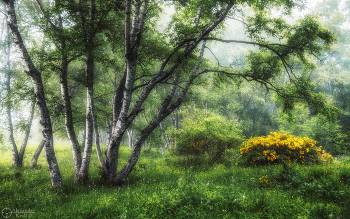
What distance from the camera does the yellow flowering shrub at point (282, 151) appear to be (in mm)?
8453

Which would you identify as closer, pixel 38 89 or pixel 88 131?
pixel 38 89

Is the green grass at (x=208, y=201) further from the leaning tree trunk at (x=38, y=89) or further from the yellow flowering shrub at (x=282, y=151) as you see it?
the yellow flowering shrub at (x=282, y=151)

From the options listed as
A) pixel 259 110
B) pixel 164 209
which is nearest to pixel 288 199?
pixel 164 209

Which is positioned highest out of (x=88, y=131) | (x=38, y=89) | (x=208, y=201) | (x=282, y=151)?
Answer: (x=38, y=89)

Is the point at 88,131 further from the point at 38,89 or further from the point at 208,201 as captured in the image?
the point at 208,201

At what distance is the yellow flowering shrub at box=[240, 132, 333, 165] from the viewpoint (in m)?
8.45

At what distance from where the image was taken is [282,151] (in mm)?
8984

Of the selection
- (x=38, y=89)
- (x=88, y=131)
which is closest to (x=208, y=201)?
(x=88, y=131)

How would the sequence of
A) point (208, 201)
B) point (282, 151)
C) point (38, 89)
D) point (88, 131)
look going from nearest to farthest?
point (208, 201)
point (38, 89)
point (88, 131)
point (282, 151)

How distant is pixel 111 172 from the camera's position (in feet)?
20.5

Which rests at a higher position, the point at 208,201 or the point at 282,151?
the point at 282,151

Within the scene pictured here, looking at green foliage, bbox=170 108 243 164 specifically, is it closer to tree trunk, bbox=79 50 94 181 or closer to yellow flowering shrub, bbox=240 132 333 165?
yellow flowering shrub, bbox=240 132 333 165

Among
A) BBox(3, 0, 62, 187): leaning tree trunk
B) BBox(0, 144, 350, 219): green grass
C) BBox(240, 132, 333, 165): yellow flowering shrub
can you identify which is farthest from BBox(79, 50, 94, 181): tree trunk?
BBox(240, 132, 333, 165): yellow flowering shrub

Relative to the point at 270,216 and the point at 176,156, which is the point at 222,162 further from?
the point at 270,216
